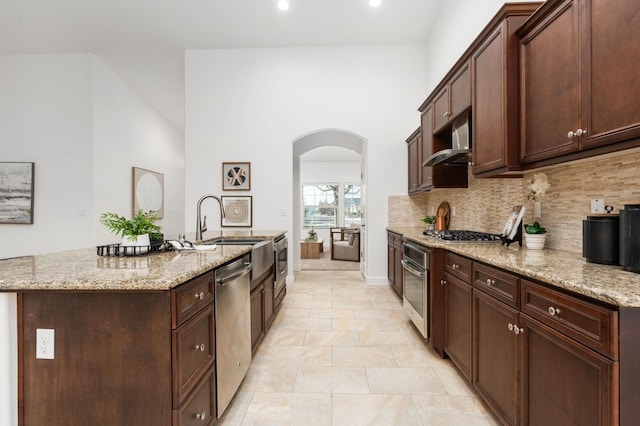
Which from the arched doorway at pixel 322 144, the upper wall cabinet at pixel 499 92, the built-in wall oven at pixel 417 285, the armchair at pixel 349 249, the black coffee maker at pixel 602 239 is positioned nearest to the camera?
the black coffee maker at pixel 602 239

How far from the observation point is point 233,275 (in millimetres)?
1780

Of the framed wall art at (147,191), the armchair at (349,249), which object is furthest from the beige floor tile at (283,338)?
the framed wall art at (147,191)

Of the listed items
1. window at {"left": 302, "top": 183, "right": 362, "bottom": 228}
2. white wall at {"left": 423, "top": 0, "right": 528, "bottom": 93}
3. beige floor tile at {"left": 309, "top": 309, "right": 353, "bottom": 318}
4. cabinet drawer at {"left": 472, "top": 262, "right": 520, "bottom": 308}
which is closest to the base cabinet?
cabinet drawer at {"left": 472, "top": 262, "right": 520, "bottom": 308}

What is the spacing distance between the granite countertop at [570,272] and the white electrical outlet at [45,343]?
1.96 m

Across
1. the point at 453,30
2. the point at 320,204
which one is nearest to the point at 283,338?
the point at 453,30

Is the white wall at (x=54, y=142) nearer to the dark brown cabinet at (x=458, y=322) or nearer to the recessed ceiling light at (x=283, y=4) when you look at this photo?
the recessed ceiling light at (x=283, y=4)

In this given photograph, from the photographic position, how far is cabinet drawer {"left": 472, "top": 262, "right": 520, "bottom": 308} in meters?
1.42

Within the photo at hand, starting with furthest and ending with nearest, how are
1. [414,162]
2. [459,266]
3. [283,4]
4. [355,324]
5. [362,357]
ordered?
1. [414,162]
2. [283,4]
3. [355,324]
4. [362,357]
5. [459,266]

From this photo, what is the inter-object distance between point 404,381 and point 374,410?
15.5 inches

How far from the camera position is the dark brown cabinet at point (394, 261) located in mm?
3783

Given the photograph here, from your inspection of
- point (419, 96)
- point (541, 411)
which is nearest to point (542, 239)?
point (541, 411)

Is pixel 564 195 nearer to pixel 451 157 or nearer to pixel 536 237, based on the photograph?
pixel 536 237

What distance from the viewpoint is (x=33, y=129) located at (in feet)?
15.9

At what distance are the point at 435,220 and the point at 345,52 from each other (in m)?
3.00
